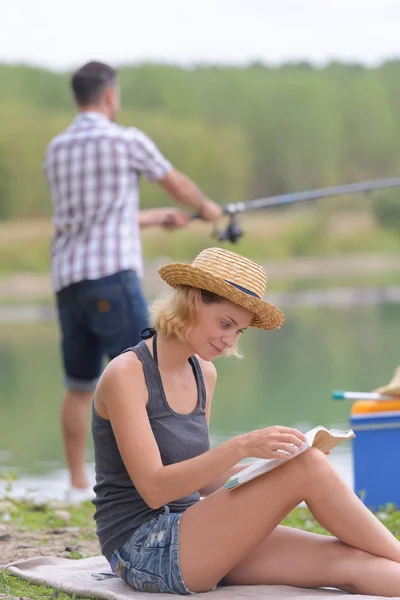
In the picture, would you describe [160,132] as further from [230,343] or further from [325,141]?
[230,343]

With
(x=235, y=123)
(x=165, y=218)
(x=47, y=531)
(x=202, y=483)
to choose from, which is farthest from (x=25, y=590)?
(x=235, y=123)

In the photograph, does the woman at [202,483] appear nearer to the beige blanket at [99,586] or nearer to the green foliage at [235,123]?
the beige blanket at [99,586]

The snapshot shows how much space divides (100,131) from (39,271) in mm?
17040

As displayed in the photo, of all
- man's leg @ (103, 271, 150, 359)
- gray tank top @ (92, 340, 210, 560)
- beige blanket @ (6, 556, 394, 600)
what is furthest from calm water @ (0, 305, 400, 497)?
gray tank top @ (92, 340, 210, 560)

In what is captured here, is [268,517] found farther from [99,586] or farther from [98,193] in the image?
[98,193]

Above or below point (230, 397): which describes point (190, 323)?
above

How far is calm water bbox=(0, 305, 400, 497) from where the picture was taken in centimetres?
604

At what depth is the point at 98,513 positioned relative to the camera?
2.61 m

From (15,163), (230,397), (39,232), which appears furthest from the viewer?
(15,163)

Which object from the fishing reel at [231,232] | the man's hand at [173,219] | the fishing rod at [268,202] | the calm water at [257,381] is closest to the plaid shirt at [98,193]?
the man's hand at [173,219]

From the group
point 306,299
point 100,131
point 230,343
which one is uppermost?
point 100,131

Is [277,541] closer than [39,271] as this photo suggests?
Yes

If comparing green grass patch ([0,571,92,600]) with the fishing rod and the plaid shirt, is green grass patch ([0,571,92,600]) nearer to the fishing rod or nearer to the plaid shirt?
the plaid shirt

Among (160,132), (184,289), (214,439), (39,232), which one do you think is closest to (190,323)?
(184,289)
